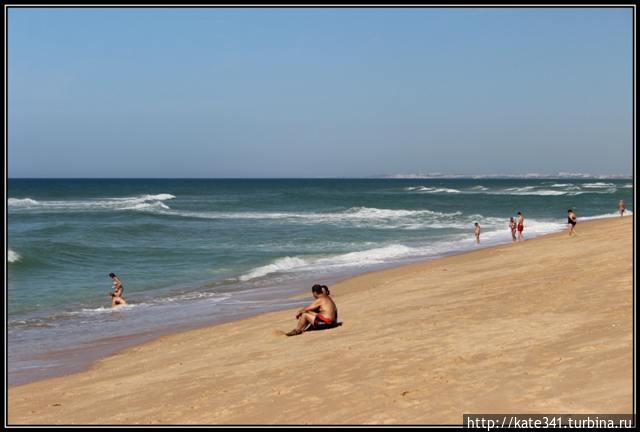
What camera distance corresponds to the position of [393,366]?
8086mm

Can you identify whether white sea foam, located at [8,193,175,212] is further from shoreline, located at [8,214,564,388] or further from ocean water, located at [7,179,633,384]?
shoreline, located at [8,214,564,388]

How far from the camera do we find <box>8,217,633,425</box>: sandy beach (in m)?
6.52

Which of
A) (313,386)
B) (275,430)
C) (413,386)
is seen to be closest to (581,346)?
(413,386)

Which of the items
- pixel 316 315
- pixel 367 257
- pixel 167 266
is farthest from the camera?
pixel 367 257

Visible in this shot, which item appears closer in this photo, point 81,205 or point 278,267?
point 278,267

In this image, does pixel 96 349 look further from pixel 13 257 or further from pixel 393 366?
pixel 13 257

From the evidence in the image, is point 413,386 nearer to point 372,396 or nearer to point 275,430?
point 372,396

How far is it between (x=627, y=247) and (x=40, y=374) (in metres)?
13.6

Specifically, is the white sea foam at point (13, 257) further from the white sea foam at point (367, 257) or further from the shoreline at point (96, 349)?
the shoreline at point (96, 349)

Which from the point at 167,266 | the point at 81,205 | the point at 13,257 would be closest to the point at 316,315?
the point at 167,266

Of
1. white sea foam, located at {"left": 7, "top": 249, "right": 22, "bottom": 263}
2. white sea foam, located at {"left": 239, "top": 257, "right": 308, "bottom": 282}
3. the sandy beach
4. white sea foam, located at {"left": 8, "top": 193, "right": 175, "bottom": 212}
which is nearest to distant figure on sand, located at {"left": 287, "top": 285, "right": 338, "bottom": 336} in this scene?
the sandy beach

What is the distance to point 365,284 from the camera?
18.8m

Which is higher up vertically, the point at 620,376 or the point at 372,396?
the point at 620,376

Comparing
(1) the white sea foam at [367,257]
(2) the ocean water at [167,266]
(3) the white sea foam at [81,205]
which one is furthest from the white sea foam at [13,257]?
(3) the white sea foam at [81,205]
